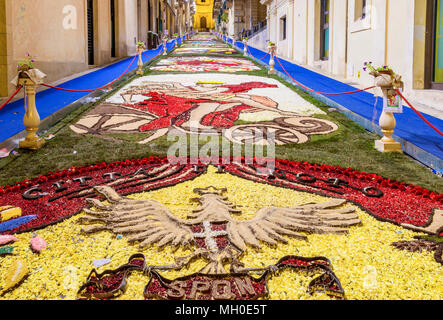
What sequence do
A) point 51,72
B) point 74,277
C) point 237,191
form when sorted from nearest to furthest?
point 74,277, point 237,191, point 51,72

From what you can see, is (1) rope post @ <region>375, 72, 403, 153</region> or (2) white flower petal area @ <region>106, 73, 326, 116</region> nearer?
(1) rope post @ <region>375, 72, 403, 153</region>

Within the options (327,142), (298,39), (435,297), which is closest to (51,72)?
(327,142)

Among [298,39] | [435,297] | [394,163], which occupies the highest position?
[298,39]

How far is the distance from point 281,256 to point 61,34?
30.2 ft

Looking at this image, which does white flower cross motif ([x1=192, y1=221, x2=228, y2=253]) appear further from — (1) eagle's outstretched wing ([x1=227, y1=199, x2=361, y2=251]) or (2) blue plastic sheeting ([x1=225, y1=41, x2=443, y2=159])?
(2) blue plastic sheeting ([x1=225, y1=41, x2=443, y2=159])

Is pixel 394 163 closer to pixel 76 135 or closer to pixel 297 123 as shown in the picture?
pixel 297 123

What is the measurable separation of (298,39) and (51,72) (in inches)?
393

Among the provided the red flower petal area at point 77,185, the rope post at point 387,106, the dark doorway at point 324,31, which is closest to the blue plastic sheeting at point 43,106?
the red flower petal area at point 77,185

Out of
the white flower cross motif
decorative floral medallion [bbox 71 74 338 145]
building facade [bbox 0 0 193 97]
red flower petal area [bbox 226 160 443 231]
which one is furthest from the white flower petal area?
the white flower cross motif

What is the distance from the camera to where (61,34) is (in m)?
9.19

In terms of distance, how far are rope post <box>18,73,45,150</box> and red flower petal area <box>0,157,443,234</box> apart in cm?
100

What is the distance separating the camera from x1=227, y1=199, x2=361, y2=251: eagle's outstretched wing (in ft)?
6.29

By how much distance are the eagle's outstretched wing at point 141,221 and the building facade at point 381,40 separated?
17.1 feet

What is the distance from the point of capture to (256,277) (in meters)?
1.59
